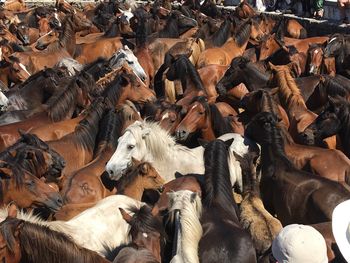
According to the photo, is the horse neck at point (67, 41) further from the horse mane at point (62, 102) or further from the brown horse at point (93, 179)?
the brown horse at point (93, 179)

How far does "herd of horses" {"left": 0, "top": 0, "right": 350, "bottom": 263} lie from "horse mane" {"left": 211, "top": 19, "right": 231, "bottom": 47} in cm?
122

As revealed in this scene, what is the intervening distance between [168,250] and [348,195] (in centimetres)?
164

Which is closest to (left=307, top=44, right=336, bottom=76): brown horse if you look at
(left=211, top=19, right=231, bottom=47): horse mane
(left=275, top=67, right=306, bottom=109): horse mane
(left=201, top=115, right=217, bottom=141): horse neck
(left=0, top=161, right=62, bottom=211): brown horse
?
(left=275, top=67, right=306, bottom=109): horse mane

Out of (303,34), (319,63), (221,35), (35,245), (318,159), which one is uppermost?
(35,245)

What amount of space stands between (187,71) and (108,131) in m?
2.76

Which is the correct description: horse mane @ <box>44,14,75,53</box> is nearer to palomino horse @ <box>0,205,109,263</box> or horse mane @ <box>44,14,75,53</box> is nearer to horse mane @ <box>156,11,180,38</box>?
horse mane @ <box>156,11,180,38</box>

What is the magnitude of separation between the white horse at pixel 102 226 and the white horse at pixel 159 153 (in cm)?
88

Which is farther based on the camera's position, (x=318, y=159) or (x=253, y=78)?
(x=253, y=78)

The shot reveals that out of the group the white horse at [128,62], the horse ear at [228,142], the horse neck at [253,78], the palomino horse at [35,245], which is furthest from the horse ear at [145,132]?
the white horse at [128,62]

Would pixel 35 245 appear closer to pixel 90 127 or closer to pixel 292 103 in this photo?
pixel 90 127

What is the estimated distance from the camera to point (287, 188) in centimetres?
564


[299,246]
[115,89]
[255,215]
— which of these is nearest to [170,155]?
[255,215]

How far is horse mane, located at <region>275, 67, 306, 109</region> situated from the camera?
25.6 feet

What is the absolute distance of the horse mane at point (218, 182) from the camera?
5.07 meters
